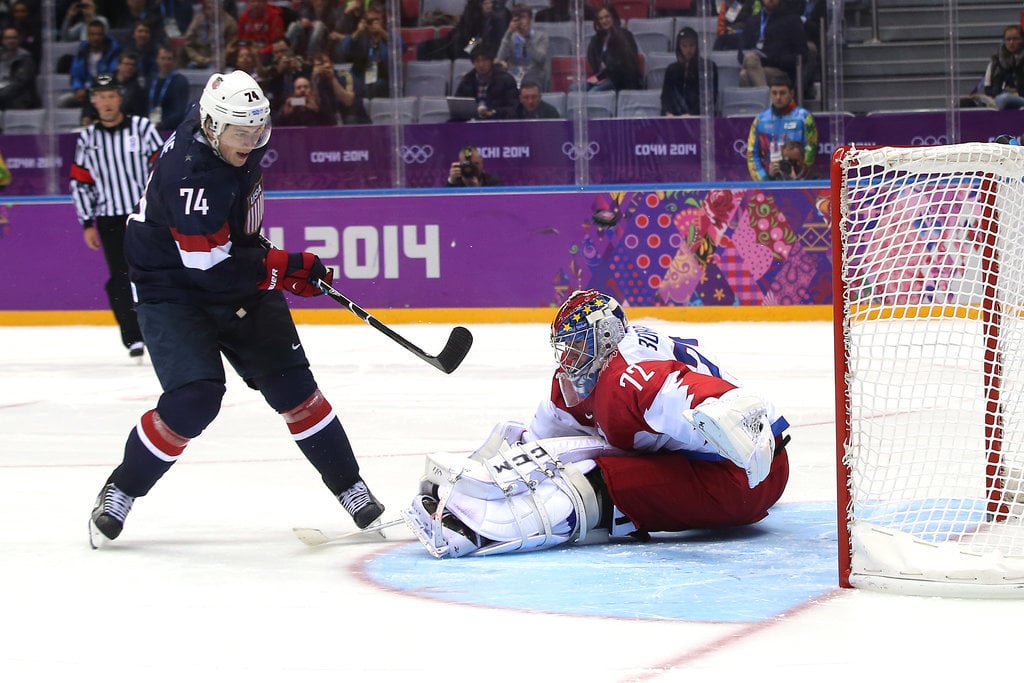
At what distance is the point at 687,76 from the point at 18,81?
4.39 metres

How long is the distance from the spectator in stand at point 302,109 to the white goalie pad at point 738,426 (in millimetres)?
6761

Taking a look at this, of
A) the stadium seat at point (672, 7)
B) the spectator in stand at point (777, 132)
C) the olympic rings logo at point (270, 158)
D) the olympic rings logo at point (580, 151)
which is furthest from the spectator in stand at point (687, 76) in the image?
the olympic rings logo at point (270, 158)

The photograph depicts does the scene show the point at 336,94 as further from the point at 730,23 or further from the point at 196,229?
the point at 196,229

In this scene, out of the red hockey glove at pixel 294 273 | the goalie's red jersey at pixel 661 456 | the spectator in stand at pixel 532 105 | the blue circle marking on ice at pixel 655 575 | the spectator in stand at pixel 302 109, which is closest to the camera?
the blue circle marking on ice at pixel 655 575

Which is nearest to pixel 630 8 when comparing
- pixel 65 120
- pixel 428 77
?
pixel 428 77

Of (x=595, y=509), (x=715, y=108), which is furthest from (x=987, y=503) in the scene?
(x=715, y=108)

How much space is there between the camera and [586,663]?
2480 mm

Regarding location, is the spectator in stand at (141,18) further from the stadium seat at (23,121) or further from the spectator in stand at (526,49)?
the spectator in stand at (526,49)

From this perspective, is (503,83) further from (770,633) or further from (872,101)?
(770,633)

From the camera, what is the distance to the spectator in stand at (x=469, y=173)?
9078 millimetres

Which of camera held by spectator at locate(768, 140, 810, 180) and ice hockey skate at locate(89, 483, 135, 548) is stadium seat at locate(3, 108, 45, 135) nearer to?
camera held by spectator at locate(768, 140, 810, 180)

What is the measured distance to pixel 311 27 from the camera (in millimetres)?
9742

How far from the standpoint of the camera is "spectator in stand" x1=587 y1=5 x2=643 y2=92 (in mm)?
9039

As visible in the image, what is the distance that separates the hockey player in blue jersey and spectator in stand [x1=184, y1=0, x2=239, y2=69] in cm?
623
